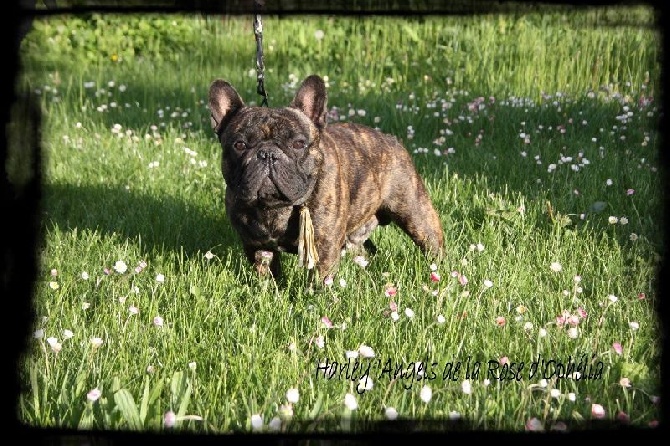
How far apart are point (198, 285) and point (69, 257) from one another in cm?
97

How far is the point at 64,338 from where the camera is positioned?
3.07 m

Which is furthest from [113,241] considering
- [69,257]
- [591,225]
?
[591,225]

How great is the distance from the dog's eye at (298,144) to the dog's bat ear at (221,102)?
1.72 ft

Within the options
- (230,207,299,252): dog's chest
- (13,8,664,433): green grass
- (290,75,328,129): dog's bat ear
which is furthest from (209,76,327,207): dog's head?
(13,8,664,433): green grass

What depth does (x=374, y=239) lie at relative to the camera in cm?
506

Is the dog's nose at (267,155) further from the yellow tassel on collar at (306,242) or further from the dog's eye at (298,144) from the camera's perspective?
the yellow tassel on collar at (306,242)

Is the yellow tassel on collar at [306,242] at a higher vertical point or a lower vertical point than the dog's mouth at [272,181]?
lower

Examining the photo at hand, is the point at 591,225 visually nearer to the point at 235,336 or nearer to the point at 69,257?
the point at 235,336

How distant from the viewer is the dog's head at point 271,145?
371 cm

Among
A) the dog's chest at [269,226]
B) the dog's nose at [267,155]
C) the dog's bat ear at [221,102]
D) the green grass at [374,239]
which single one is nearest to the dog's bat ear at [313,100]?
the dog's bat ear at [221,102]

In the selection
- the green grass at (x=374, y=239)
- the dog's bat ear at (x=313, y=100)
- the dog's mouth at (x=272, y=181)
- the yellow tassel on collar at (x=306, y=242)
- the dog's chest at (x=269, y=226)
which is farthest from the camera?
the dog's bat ear at (x=313, y=100)

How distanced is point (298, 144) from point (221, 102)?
63cm

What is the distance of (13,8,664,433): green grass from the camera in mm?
2740

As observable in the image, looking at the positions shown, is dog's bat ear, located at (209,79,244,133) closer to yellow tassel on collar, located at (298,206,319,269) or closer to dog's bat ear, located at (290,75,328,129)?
dog's bat ear, located at (290,75,328,129)
